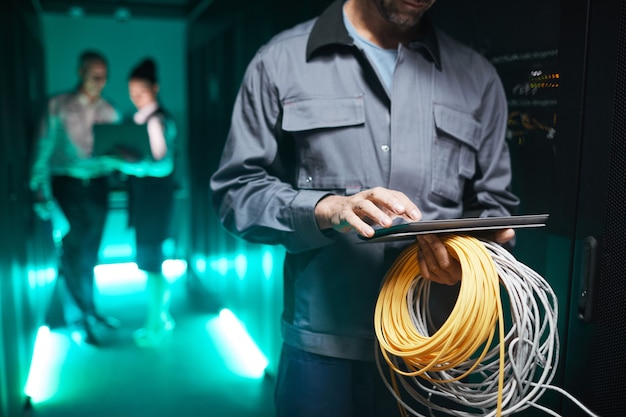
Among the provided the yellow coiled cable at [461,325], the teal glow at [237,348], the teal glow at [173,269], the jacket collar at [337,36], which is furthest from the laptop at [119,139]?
the yellow coiled cable at [461,325]

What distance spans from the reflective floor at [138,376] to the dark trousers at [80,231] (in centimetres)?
15

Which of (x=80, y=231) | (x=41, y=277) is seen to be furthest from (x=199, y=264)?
(x=80, y=231)

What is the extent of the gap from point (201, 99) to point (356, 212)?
1741 mm

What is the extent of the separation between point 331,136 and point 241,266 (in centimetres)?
199

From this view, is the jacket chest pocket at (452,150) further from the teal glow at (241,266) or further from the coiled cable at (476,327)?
the teal glow at (241,266)

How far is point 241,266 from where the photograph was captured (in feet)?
10.3

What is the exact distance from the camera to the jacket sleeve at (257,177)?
121 cm

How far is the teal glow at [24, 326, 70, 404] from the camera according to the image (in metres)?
2.16

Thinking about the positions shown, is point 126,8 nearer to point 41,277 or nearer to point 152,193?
point 152,193

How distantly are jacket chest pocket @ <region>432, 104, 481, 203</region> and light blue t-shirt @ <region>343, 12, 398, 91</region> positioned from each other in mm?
146

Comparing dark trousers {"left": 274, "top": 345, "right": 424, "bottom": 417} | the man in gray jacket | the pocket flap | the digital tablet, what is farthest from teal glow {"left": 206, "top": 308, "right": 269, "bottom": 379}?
the digital tablet

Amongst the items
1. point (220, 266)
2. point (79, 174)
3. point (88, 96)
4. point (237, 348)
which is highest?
point (88, 96)

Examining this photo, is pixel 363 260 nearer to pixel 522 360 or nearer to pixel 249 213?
pixel 249 213

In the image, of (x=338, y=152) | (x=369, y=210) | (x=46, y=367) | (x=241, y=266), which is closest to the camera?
(x=369, y=210)
